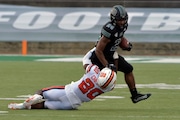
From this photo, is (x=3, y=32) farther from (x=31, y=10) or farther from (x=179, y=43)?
(x=179, y=43)

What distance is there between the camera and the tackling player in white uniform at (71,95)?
10.9 meters

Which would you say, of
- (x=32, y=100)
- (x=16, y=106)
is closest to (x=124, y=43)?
(x=32, y=100)

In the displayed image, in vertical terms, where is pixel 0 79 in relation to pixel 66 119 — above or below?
above

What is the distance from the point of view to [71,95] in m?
10.9

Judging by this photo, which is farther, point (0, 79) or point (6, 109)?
point (0, 79)

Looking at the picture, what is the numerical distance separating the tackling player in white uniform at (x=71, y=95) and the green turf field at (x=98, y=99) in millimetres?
198

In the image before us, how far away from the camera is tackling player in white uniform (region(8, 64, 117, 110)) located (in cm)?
1086

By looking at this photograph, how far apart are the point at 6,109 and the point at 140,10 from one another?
17.5m

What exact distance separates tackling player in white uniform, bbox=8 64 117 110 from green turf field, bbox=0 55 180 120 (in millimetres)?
198

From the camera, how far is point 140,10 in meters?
27.8

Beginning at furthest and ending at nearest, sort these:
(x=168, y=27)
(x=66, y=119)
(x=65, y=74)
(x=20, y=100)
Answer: (x=168, y=27)
(x=65, y=74)
(x=20, y=100)
(x=66, y=119)

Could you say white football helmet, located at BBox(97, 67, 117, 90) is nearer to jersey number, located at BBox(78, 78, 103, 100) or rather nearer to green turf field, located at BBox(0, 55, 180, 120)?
jersey number, located at BBox(78, 78, 103, 100)

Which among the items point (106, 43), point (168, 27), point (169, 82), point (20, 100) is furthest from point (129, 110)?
point (168, 27)

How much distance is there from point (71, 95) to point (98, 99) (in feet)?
6.54
